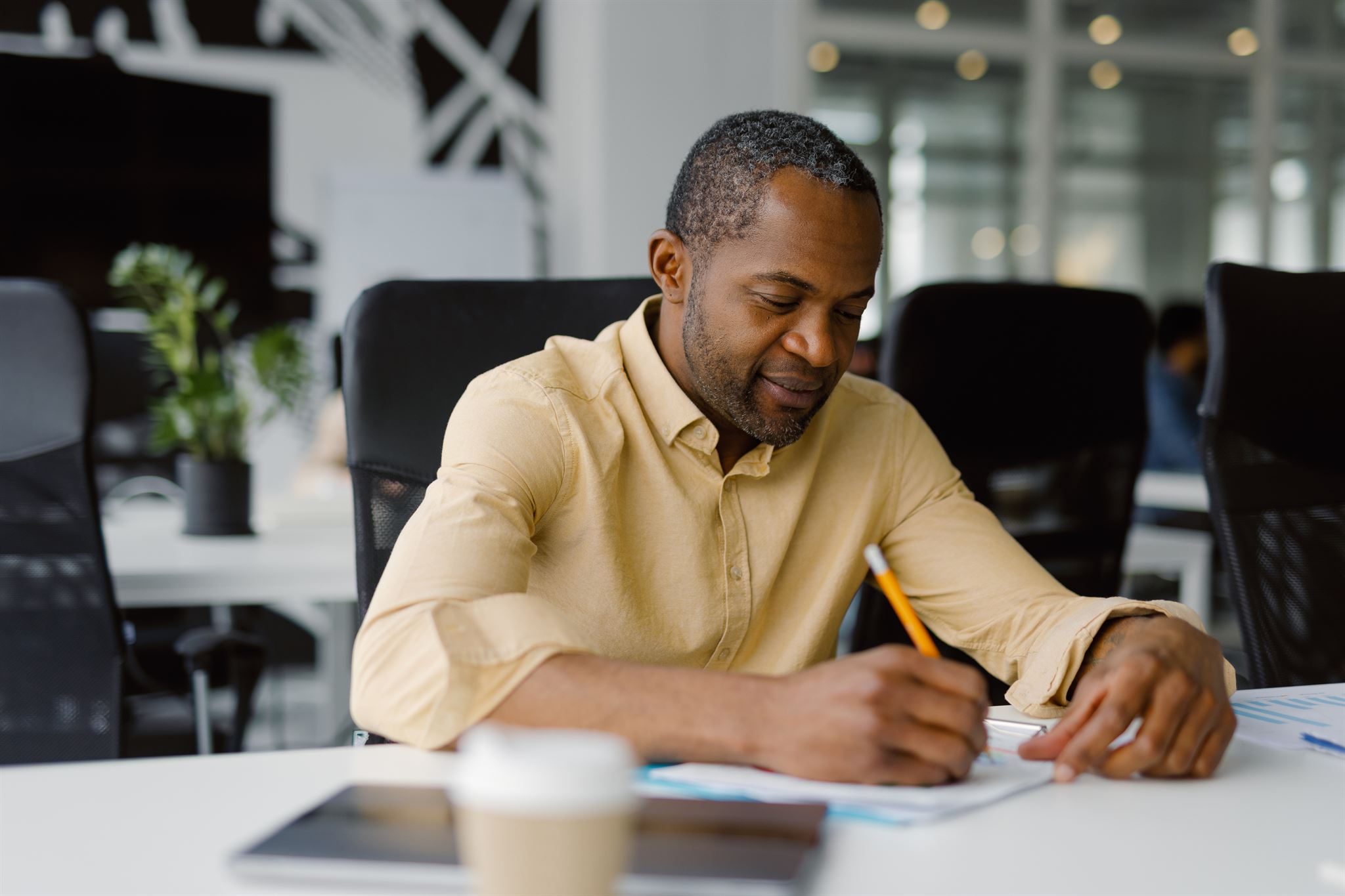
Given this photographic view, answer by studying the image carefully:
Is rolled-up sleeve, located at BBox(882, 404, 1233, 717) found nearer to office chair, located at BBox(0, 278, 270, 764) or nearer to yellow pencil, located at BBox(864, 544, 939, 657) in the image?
yellow pencil, located at BBox(864, 544, 939, 657)

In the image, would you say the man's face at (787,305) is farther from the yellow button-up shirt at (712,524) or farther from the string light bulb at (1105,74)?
the string light bulb at (1105,74)

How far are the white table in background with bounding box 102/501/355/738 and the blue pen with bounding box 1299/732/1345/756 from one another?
4.21ft

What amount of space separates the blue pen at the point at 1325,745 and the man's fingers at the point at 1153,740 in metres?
0.13

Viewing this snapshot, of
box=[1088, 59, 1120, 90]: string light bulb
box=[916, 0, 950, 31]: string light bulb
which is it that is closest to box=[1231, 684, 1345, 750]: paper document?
box=[916, 0, 950, 31]: string light bulb

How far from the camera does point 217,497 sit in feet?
7.80

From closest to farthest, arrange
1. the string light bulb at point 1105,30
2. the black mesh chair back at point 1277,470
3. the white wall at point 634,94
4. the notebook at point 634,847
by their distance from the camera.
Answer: the notebook at point 634,847 < the black mesh chair back at point 1277,470 < the white wall at point 634,94 < the string light bulb at point 1105,30

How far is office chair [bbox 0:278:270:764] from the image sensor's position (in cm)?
179

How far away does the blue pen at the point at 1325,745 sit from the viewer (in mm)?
900

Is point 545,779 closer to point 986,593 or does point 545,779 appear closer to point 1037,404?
point 986,593

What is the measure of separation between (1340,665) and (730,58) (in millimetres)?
3919

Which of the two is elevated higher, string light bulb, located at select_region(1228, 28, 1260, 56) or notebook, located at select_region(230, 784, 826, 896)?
string light bulb, located at select_region(1228, 28, 1260, 56)

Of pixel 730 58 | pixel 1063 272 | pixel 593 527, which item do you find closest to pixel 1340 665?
pixel 593 527

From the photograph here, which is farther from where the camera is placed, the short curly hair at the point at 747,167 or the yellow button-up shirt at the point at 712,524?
the short curly hair at the point at 747,167

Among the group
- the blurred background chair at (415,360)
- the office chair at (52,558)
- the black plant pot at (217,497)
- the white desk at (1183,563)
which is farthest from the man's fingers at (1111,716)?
the black plant pot at (217,497)
